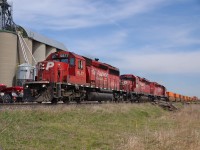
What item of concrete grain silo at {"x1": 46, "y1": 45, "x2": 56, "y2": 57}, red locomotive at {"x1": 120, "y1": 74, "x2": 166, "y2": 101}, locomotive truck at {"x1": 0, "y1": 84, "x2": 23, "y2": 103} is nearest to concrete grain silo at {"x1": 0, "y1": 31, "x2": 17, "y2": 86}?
concrete grain silo at {"x1": 46, "y1": 45, "x2": 56, "y2": 57}

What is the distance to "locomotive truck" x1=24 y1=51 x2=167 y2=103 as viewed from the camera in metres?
19.8

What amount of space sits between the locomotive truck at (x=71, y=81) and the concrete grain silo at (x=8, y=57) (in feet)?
72.5

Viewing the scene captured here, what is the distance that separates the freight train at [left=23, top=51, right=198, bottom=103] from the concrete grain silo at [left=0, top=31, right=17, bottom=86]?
72.0 feet

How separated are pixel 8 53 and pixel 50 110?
1479 inches

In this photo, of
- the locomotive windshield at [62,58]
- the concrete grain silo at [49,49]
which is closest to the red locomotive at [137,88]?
the locomotive windshield at [62,58]

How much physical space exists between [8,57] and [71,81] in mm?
30400

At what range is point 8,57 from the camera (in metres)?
49.5

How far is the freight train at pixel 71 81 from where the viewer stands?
1981 cm

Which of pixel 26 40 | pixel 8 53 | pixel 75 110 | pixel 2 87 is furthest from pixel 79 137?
pixel 26 40

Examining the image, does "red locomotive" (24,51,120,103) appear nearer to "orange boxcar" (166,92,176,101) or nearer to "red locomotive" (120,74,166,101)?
"red locomotive" (120,74,166,101)

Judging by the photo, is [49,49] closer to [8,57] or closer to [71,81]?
[8,57]

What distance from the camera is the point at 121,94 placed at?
3403 cm

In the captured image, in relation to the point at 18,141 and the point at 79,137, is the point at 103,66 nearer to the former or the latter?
the point at 79,137

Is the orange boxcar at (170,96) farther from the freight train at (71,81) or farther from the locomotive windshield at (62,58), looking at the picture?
the locomotive windshield at (62,58)
